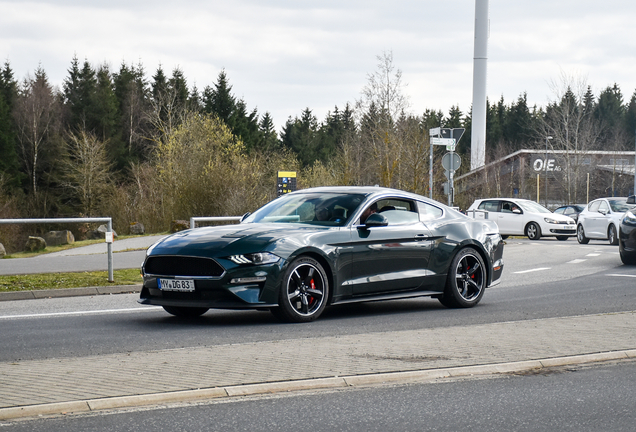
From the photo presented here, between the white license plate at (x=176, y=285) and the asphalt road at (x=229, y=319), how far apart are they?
1.34 feet

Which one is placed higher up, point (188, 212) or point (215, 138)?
point (215, 138)

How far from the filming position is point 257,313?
10.4 meters

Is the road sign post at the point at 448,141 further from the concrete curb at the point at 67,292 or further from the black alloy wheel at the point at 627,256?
the concrete curb at the point at 67,292

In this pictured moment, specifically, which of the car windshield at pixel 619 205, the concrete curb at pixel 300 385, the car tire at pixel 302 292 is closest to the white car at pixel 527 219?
the car windshield at pixel 619 205

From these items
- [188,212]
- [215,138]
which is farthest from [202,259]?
[215,138]

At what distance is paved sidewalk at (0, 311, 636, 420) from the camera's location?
5.55m

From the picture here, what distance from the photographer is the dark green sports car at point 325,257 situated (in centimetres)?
891

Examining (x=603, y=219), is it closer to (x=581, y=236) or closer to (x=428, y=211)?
(x=581, y=236)

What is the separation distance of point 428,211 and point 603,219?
1789 centimetres

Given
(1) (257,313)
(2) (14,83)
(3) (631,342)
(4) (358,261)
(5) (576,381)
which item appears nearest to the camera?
(5) (576,381)

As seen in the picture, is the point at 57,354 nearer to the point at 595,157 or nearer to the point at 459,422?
the point at 459,422

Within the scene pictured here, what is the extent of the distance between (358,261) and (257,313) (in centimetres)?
151

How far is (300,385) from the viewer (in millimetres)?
5926

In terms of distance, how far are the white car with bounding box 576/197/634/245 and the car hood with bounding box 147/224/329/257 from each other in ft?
62.5
